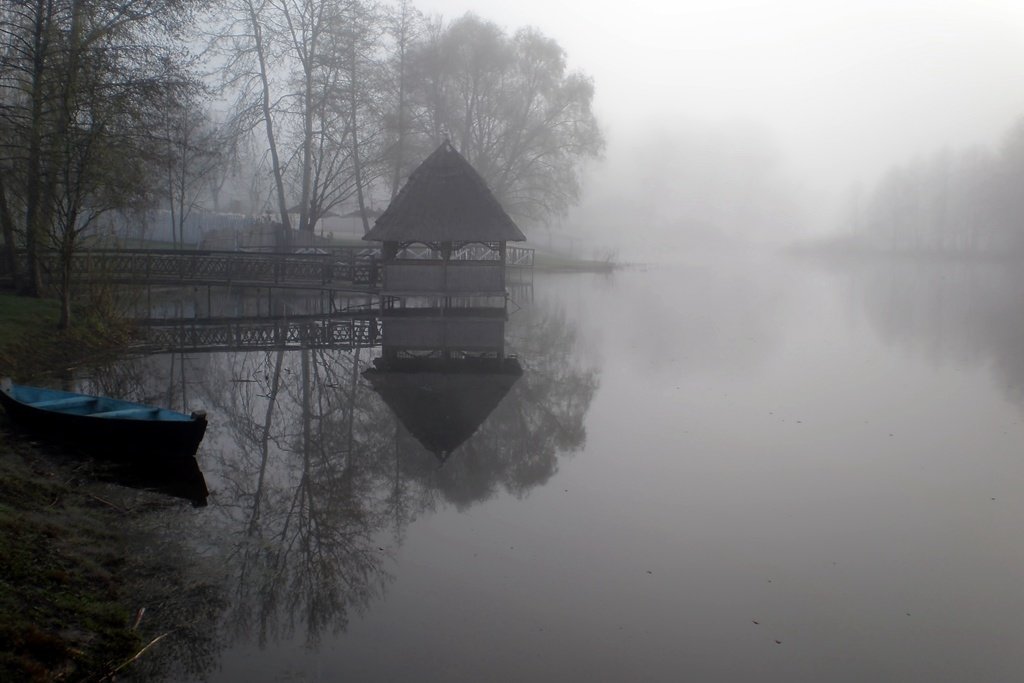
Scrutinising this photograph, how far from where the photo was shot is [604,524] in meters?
9.43

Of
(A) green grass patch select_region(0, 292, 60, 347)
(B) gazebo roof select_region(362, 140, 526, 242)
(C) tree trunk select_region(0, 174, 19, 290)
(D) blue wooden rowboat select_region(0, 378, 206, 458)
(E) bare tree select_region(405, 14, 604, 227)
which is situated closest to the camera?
(D) blue wooden rowboat select_region(0, 378, 206, 458)

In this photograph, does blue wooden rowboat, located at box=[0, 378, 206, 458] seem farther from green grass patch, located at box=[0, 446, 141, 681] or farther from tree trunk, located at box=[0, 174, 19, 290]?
tree trunk, located at box=[0, 174, 19, 290]

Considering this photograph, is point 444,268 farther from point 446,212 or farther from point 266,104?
point 266,104

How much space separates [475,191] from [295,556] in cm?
2039

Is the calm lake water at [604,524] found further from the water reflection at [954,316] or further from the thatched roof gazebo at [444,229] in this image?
the thatched roof gazebo at [444,229]

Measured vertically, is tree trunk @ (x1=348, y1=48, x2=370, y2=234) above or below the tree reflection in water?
above

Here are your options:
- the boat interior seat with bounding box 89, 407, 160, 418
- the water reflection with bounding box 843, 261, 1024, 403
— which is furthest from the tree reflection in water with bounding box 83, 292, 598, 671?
the water reflection with bounding box 843, 261, 1024, 403

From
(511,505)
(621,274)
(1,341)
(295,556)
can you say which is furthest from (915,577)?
(621,274)

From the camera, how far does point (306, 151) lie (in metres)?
38.8

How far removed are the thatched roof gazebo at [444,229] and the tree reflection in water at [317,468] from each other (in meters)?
7.59

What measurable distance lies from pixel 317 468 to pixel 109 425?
8.46 feet

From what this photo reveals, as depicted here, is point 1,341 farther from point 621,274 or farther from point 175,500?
point 621,274

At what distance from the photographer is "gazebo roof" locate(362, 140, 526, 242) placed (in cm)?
2667

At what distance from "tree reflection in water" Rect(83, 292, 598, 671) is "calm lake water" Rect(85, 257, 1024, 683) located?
4 centimetres
